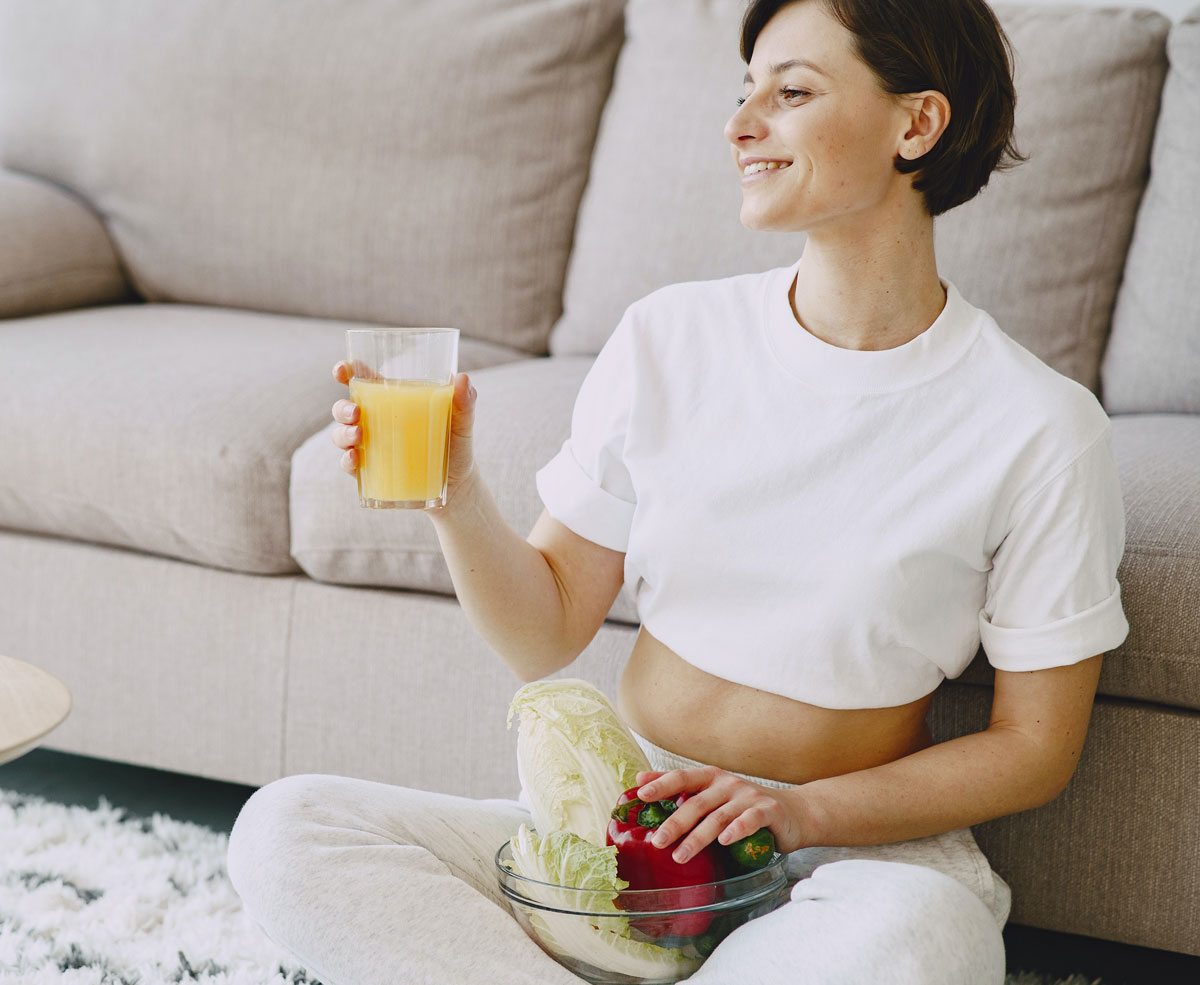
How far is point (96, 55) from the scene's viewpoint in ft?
8.23

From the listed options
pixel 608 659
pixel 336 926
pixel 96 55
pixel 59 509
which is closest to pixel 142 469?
pixel 59 509

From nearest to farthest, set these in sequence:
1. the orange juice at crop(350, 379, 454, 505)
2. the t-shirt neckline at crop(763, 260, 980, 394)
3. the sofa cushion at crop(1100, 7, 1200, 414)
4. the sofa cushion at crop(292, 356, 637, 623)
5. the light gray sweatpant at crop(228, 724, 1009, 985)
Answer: the light gray sweatpant at crop(228, 724, 1009, 985), the orange juice at crop(350, 379, 454, 505), the t-shirt neckline at crop(763, 260, 980, 394), the sofa cushion at crop(292, 356, 637, 623), the sofa cushion at crop(1100, 7, 1200, 414)

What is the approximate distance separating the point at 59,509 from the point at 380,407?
2.98 ft

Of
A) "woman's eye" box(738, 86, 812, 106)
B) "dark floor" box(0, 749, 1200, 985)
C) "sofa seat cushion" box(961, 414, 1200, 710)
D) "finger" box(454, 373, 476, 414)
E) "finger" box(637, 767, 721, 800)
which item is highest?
"woman's eye" box(738, 86, 812, 106)

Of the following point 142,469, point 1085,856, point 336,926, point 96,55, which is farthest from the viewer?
point 96,55

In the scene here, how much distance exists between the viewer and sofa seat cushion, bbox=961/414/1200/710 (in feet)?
4.29

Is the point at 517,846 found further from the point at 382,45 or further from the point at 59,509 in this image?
the point at 382,45

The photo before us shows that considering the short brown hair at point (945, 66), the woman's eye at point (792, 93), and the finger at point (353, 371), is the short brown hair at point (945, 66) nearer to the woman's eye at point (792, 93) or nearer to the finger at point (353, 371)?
the woman's eye at point (792, 93)

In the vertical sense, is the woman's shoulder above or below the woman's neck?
below

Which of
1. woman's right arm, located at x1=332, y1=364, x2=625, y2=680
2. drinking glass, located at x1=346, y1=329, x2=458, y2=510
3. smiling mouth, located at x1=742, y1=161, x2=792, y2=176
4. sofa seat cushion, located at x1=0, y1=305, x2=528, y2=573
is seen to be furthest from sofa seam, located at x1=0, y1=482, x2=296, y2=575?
smiling mouth, located at x1=742, y1=161, x2=792, y2=176

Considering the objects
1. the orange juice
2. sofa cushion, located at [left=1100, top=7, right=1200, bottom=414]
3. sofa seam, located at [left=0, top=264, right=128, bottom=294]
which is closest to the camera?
the orange juice

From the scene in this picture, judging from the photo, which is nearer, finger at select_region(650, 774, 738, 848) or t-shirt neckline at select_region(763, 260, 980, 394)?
finger at select_region(650, 774, 738, 848)

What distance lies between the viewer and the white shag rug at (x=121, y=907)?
1.44m

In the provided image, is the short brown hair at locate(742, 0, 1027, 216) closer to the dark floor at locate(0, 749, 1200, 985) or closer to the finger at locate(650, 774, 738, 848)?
the finger at locate(650, 774, 738, 848)
